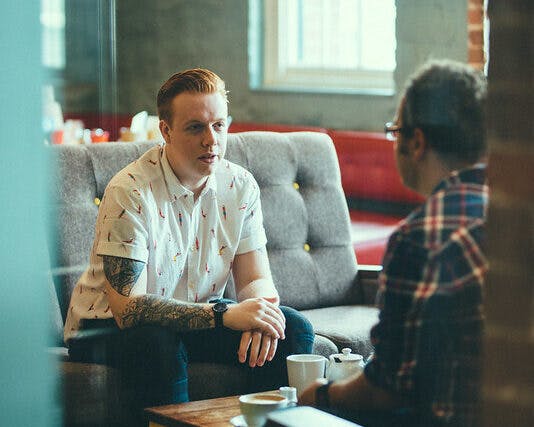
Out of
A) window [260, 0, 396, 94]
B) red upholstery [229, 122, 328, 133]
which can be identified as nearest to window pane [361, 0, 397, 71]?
window [260, 0, 396, 94]

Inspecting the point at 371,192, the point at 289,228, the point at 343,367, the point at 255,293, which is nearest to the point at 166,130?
the point at 255,293

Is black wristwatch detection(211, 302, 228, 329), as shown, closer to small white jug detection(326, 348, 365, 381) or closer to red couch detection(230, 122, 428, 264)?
small white jug detection(326, 348, 365, 381)

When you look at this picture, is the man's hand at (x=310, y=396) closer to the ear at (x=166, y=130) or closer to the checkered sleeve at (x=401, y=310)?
the checkered sleeve at (x=401, y=310)

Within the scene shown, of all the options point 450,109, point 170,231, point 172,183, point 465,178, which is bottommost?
point 170,231

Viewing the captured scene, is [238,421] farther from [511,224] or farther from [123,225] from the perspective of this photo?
[511,224]

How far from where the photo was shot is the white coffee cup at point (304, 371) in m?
2.06

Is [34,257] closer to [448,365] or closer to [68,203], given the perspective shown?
[448,365]

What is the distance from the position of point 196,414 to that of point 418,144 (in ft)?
2.40

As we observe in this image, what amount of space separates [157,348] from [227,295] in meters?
0.60

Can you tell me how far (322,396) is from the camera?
1.69m

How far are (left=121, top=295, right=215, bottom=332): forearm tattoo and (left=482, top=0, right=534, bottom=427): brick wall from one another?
128 centimetres

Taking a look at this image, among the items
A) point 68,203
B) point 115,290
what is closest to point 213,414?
point 115,290

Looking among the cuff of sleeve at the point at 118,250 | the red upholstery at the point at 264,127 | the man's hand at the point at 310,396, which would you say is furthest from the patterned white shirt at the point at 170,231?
the red upholstery at the point at 264,127

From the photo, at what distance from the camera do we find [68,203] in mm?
2598
